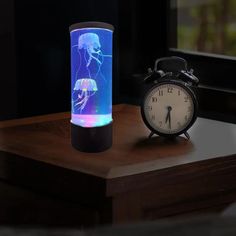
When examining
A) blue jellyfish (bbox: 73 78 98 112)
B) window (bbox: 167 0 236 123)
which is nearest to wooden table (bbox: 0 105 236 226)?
blue jellyfish (bbox: 73 78 98 112)

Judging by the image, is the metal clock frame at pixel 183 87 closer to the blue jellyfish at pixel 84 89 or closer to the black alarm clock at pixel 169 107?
the black alarm clock at pixel 169 107

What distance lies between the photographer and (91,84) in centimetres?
135

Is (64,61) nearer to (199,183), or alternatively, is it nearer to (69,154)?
(69,154)

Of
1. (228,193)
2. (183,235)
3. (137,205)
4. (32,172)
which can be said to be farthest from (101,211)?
(183,235)

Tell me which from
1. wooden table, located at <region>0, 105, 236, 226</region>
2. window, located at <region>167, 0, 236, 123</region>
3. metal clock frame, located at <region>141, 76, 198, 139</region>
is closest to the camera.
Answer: wooden table, located at <region>0, 105, 236, 226</region>

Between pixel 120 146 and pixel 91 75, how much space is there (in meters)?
0.18

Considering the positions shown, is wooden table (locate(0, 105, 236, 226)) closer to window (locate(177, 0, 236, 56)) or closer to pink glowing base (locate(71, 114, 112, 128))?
pink glowing base (locate(71, 114, 112, 128))

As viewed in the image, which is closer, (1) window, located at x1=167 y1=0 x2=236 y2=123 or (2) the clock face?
(2) the clock face

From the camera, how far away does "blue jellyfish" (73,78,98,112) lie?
1351 millimetres

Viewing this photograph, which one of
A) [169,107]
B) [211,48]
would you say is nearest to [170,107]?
[169,107]

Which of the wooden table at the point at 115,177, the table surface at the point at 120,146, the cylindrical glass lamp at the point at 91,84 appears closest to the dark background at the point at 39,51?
the table surface at the point at 120,146

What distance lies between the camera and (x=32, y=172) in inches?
54.4

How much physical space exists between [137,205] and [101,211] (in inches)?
2.8

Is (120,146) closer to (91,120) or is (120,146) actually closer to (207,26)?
(91,120)
